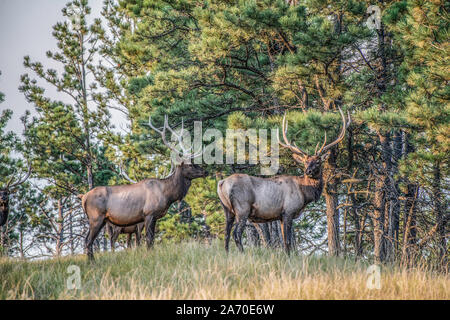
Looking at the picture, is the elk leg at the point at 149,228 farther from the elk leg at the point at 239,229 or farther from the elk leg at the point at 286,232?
the elk leg at the point at 286,232

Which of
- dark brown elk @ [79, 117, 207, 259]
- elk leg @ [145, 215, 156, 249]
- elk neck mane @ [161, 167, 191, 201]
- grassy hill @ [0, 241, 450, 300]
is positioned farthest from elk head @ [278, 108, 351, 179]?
elk leg @ [145, 215, 156, 249]

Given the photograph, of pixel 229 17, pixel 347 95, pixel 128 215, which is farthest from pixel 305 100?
pixel 128 215

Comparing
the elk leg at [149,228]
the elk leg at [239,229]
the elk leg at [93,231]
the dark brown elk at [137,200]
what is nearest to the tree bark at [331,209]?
the elk leg at [239,229]

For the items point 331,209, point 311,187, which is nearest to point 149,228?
point 311,187

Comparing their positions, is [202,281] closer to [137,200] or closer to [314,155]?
[137,200]

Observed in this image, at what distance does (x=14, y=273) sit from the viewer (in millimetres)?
6074

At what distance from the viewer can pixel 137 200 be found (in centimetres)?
816

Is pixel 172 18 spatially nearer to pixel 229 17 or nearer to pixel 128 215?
pixel 229 17

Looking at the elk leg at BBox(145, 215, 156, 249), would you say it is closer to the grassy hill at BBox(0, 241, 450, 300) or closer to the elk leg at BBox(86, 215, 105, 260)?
the grassy hill at BBox(0, 241, 450, 300)

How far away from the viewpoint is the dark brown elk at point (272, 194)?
758 cm

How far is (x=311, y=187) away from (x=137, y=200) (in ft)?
9.93

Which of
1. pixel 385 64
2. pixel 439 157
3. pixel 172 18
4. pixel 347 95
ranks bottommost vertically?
pixel 439 157

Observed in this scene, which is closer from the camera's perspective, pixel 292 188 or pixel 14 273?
pixel 14 273
